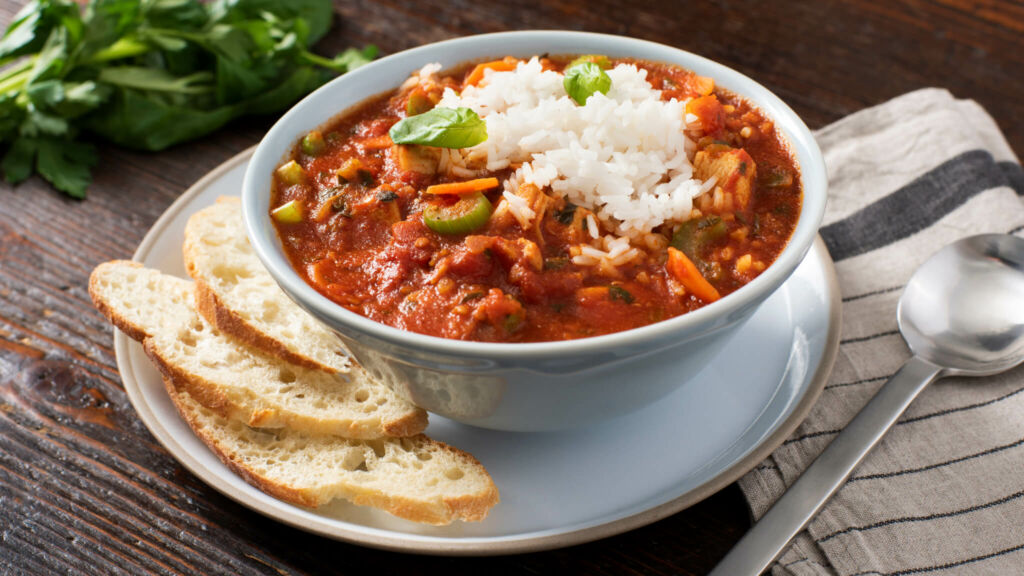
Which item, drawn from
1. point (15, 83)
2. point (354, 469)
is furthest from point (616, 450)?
point (15, 83)

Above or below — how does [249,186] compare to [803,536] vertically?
above

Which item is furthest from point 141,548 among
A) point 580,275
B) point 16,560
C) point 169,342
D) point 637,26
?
point 637,26

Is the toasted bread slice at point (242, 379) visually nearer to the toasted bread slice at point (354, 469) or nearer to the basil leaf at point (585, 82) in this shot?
the toasted bread slice at point (354, 469)

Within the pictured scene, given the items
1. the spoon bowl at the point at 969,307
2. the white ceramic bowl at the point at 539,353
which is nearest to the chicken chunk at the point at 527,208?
the white ceramic bowl at the point at 539,353

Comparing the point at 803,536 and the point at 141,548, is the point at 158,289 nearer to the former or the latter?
the point at 141,548

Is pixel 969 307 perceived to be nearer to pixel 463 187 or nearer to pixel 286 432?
pixel 463 187

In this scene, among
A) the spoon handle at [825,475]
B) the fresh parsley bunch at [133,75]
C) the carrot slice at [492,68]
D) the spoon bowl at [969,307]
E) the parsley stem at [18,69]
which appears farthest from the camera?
the parsley stem at [18,69]
